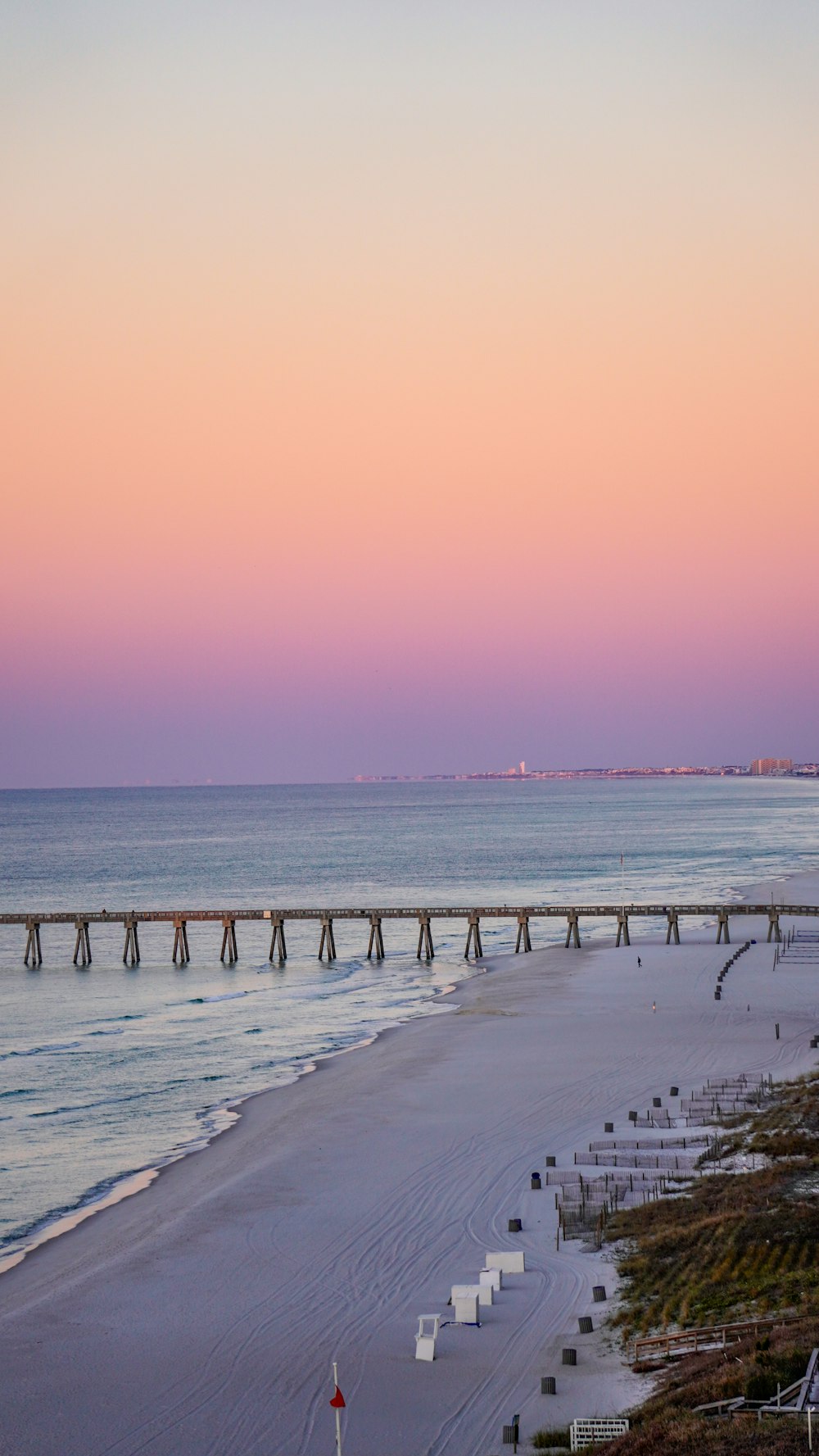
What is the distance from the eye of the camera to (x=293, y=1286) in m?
22.8

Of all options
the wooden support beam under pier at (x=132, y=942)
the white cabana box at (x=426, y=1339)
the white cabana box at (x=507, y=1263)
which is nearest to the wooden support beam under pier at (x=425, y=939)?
the wooden support beam under pier at (x=132, y=942)

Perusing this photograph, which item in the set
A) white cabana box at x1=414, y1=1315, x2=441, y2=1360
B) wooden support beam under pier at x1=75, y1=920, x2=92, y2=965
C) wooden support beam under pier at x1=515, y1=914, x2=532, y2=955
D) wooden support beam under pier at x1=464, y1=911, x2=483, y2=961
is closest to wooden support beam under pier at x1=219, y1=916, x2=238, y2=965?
wooden support beam under pier at x1=75, y1=920, x2=92, y2=965

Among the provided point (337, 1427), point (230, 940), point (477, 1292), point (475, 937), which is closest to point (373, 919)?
point (475, 937)

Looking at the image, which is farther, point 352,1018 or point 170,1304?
point 352,1018

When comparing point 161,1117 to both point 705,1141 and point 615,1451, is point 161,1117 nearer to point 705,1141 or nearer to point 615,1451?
point 705,1141

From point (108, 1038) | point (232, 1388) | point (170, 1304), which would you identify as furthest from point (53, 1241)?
point (108, 1038)

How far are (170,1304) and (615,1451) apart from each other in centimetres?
997

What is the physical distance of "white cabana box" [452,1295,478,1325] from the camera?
20500mm

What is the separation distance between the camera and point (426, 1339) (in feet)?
63.9

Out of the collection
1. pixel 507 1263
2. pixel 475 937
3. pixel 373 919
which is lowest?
pixel 475 937

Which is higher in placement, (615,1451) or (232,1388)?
(615,1451)

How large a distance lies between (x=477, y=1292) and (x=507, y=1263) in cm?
184

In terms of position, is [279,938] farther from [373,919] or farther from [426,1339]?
[426,1339]

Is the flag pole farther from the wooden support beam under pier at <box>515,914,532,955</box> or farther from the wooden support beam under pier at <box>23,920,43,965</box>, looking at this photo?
the wooden support beam under pier at <box>23,920,43,965</box>
